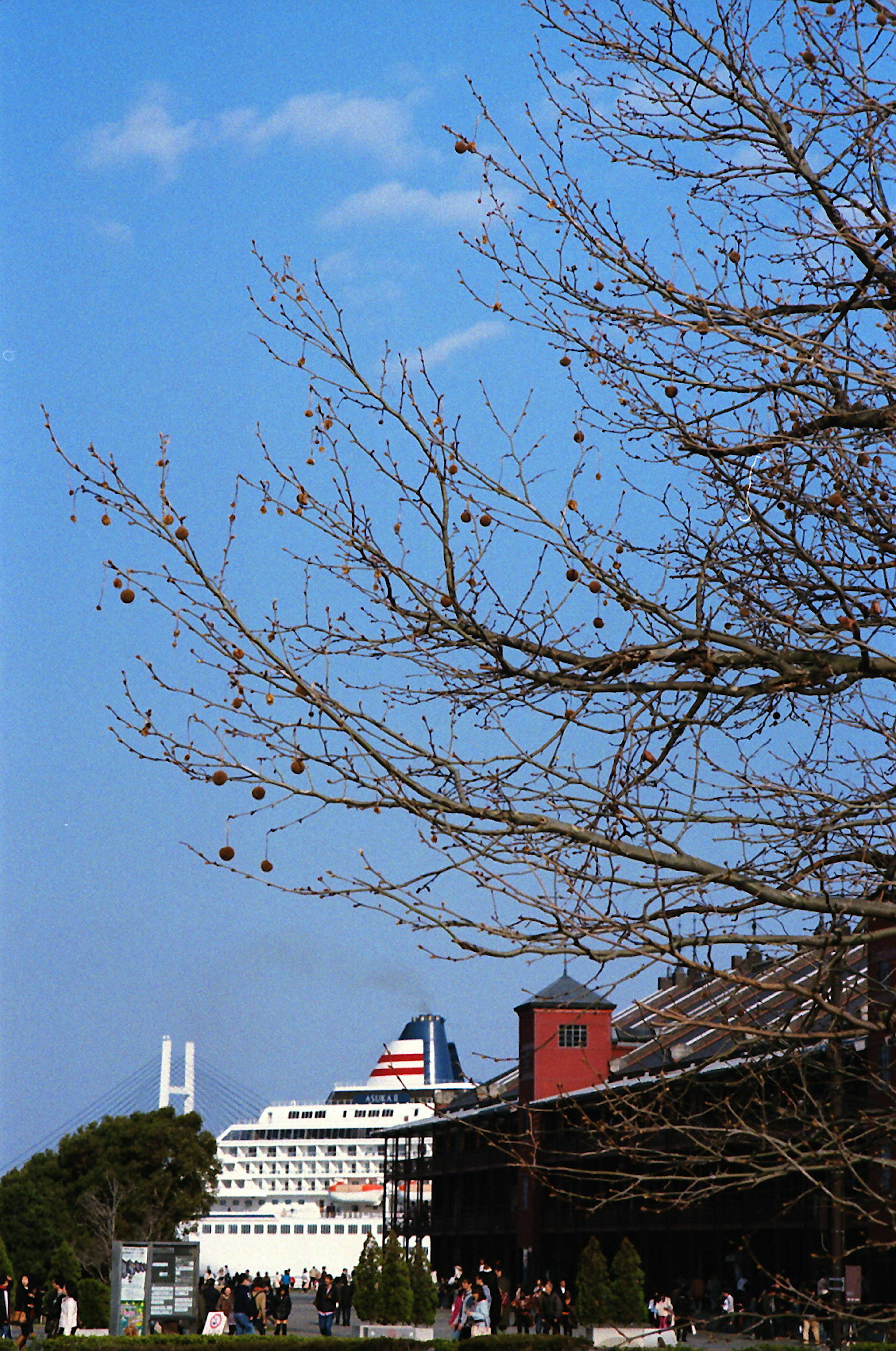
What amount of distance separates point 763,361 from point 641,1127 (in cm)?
313

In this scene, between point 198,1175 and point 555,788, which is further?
point 198,1175

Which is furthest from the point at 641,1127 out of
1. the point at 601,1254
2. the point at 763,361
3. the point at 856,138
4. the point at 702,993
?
the point at 601,1254

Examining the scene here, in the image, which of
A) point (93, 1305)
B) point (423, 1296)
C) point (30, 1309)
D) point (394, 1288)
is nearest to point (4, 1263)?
point (93, 1305)

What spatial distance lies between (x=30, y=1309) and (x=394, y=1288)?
757 centimetres

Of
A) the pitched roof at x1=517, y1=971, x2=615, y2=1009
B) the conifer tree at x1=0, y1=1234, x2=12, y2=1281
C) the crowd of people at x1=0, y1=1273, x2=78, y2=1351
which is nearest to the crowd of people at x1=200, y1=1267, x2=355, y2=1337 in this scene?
the crowd of people at x1=0, y1=1273, x2=78, y2=1351

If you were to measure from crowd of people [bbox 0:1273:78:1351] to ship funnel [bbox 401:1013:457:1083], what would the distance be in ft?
300

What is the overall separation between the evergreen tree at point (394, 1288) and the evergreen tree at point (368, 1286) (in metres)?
0.17

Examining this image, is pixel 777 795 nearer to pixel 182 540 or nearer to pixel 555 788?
pixel 555 788

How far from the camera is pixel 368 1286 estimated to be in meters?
33.1

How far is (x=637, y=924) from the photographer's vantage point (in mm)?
5086

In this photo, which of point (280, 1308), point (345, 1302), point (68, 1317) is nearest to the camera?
point (68, 1317)

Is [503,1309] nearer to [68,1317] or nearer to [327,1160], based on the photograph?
[68,1317]

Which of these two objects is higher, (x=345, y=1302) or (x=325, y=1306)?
(x=325, y=1306)

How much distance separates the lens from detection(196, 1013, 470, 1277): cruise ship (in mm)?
109812
